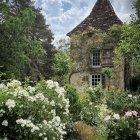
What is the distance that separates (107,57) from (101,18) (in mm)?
4196

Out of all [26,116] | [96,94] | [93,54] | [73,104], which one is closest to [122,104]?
[96,94]

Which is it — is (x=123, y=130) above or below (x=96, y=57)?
below

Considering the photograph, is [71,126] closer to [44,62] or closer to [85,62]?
[85,62]

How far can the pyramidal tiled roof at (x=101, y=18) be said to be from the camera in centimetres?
3762

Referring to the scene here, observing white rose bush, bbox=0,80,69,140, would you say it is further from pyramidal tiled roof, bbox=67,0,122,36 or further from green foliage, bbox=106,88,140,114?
pyramidal tiled roof, bbox=67,0,122,36

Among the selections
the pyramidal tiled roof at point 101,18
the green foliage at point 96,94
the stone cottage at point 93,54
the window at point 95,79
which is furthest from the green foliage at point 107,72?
the green foliage at point 96,94

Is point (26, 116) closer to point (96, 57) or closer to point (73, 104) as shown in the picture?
point (73, 104)

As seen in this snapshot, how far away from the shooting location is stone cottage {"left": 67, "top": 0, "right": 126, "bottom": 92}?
1421 inches

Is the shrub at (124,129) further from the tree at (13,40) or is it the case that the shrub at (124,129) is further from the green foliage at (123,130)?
the tree at (13,40)

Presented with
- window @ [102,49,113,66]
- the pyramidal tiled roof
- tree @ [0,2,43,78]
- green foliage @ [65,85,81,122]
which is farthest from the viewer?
the pyramidal tiled roof

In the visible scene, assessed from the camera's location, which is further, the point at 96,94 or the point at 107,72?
the point at 107,72

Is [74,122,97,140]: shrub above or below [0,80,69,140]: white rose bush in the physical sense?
below

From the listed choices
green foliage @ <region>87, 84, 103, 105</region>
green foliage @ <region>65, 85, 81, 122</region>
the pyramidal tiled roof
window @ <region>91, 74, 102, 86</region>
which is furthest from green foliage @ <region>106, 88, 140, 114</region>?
the pyramidal tiled roof

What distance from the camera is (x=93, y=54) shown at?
37.8m
